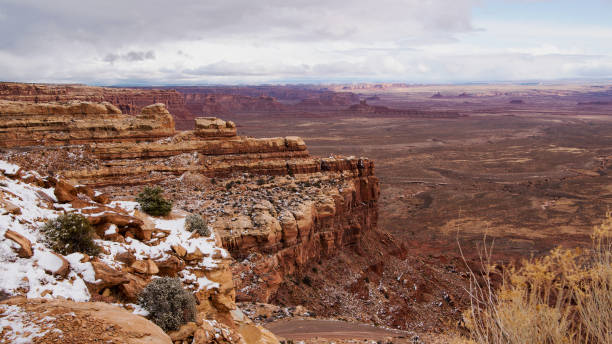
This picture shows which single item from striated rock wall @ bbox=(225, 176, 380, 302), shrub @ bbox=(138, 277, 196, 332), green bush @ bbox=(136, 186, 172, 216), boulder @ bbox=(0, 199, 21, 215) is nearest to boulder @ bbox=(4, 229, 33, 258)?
boulder @ bbox=(0, 199, 21, 215)

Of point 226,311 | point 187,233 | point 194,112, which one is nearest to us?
point 226,311

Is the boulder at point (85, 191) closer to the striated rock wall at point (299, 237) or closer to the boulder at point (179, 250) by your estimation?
the boulder at point (179, 250)

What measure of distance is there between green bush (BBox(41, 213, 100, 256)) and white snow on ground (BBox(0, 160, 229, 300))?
0.20 meters

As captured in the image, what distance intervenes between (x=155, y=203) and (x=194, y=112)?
460ft

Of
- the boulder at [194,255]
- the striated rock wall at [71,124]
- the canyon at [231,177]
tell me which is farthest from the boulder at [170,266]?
the striated rock wall at [71,124]

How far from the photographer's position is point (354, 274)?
22.3 meters

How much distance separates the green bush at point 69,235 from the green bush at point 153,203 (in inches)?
146

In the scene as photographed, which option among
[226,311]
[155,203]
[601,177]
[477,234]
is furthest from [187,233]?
[601,177]

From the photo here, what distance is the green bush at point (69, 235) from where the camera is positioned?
320 inches

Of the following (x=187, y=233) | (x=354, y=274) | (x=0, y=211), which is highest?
(x=0, y=211)

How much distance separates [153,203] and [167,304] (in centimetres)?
590

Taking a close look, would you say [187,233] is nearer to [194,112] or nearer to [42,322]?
[42,322]

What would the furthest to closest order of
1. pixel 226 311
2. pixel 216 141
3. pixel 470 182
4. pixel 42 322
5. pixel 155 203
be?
pixel 470 182 < pixel 216 141 < pixel 155 203 < pixel 226 311 < pixel 42 322

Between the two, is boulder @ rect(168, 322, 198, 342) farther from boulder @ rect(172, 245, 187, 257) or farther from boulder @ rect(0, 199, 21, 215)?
boulder @ rect(0, 199, 21, 215)
